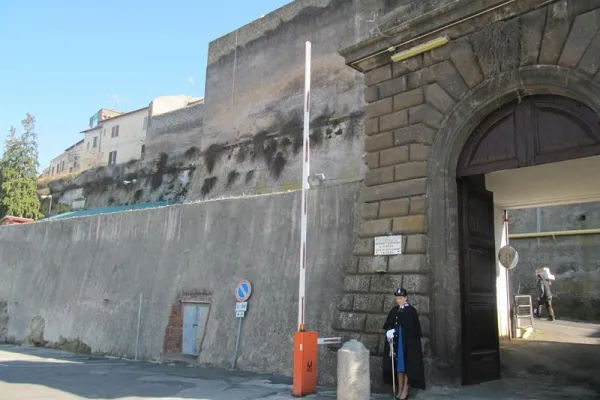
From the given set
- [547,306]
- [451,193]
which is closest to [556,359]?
[451,193]

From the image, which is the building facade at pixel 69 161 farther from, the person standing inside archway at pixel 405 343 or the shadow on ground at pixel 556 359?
the person standing inside archway at pixel 405 343

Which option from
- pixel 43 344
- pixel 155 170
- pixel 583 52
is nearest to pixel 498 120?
pixel 583 52

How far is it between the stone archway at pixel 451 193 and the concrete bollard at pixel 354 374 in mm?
1358

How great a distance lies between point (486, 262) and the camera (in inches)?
348

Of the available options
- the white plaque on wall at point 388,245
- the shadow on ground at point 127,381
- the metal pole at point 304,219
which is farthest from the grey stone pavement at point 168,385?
the white plaque on wall at point 388,245

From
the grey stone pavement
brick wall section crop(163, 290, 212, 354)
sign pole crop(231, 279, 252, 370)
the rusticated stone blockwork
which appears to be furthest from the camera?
brick wall section crop(163, 290, 212, 354)

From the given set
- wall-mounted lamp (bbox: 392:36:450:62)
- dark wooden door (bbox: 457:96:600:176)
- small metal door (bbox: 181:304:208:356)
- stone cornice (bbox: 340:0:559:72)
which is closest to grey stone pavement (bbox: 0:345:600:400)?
small metal door (bbox: 181:304:208:356)

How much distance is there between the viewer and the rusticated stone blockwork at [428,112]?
725 centimetres

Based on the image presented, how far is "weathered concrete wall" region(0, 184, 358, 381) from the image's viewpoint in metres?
10.4

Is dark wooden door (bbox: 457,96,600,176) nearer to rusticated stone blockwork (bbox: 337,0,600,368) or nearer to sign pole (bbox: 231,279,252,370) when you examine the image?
rusticated stone blockwork (bbox: 337,0,600,368)

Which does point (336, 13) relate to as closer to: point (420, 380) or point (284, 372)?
point (284, 372)

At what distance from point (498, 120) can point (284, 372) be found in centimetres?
609

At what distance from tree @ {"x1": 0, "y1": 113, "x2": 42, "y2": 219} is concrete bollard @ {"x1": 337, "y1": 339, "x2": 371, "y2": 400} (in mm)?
49532

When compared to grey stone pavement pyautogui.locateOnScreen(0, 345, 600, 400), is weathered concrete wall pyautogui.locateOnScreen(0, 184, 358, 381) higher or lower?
higher
